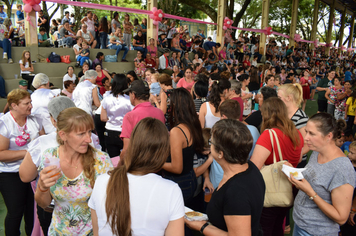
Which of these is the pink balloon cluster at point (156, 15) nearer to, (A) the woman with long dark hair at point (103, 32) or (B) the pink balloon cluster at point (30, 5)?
(A) the woman with long dark hair at point (103, 32)

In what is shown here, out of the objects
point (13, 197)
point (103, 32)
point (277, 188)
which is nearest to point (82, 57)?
point (103, 32)

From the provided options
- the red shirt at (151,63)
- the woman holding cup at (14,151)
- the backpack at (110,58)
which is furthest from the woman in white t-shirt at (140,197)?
the backpack at (110,58)

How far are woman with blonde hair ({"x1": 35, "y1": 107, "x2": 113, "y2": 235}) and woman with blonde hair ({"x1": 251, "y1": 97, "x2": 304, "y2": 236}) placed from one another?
3.96ft

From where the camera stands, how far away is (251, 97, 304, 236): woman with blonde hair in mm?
2199

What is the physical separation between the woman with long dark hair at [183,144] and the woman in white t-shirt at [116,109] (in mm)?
1270

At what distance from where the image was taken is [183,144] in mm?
2279

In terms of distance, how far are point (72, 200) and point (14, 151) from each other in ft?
3.25

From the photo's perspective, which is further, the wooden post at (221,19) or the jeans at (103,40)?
the wooden post at (221,19)

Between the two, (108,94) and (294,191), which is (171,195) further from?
(108,94)

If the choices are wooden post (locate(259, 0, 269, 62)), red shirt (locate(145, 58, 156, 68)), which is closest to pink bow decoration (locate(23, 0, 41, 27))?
red shirt (locate(145, 58, 156, 68))

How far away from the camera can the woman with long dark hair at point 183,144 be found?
2.25m

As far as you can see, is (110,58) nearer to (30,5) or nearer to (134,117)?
(30,5)

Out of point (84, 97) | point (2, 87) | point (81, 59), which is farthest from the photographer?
point (81, 59)

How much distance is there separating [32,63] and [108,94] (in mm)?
5840
